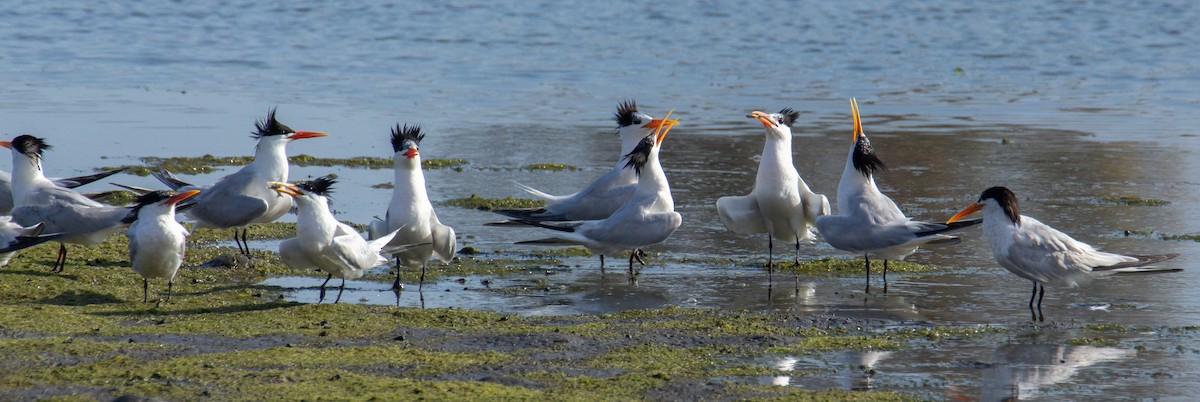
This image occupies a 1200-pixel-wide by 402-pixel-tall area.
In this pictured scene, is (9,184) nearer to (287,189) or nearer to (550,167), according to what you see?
(287,189)

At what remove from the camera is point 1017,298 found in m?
7.27

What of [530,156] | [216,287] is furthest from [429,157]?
[216,287]

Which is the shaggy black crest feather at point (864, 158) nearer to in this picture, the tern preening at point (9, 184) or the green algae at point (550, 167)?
the green algae at point (550, 167)

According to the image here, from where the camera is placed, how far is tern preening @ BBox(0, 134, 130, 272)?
764 centimetres

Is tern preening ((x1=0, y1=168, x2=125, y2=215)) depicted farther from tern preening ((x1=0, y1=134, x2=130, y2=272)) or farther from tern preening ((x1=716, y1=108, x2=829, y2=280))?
tern preening ((x1=716, y1=108, x2=829, y2=280))

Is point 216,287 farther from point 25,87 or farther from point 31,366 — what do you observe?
point 25,87

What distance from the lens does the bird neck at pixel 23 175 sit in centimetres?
806

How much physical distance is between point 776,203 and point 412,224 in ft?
7.62

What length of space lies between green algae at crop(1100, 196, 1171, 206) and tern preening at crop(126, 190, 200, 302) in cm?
697

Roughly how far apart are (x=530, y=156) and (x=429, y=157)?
3.17ft

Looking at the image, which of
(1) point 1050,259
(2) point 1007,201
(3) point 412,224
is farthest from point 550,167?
(1) point 1050,259

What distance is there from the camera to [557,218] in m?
9.10

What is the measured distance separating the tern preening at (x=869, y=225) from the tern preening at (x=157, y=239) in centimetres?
361

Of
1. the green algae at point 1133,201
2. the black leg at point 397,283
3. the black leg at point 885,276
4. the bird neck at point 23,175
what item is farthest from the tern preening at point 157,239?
the green algae at point 1133,201
